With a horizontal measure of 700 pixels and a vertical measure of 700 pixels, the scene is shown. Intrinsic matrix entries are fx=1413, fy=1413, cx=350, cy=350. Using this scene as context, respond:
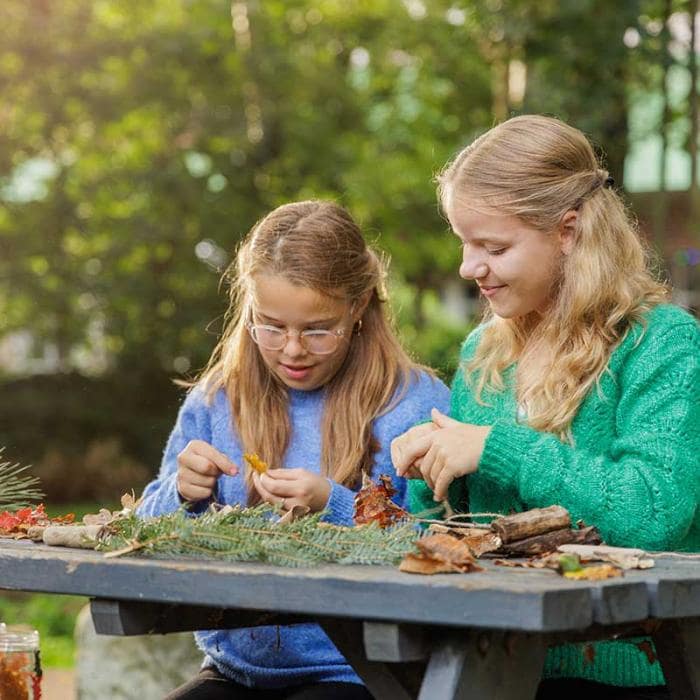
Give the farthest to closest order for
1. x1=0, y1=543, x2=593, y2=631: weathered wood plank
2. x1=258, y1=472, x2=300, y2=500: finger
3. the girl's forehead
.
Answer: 1. the girl's forehead
2. x1=258, y1=472, x2=300, y2=500: finger
3. x1=0, y1=543, x2=593, y2=631: weathered wood plank

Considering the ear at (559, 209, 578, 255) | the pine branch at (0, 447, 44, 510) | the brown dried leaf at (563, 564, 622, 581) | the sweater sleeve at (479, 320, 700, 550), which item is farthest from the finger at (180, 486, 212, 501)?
the brown dried leaf at (563, 564, 622, 581)

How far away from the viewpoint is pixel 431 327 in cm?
1530

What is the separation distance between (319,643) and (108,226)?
9124mm

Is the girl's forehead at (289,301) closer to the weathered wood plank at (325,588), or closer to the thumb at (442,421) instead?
the thumb at (442,421)

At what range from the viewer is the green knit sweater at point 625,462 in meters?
2.71

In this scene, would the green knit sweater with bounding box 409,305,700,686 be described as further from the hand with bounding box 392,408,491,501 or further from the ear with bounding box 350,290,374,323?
the ear with bounding box 350,290,374,323

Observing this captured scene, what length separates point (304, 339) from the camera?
333 cm

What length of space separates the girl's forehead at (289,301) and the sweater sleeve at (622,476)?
72 centimetres

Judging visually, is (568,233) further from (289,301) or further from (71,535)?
(71,535)

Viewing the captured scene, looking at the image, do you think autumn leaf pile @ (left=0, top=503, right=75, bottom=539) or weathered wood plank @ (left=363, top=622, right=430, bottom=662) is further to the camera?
autumn leaf pile @ (left=0, top=503, right=75, bottom=539)

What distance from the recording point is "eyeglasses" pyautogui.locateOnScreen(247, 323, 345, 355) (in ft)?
10.9

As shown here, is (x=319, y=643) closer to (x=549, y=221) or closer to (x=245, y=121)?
(x=549, y=221)

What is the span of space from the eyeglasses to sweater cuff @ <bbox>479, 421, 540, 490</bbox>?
2.39 feet

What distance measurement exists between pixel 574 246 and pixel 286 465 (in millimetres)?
903
